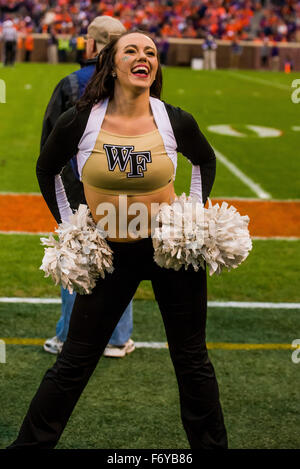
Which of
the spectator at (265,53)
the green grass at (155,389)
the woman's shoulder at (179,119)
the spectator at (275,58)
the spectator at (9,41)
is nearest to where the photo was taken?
the woman's shoulder at (179,119)

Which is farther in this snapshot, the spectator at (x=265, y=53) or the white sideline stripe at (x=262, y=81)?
the spectator at (x=265, y=53)

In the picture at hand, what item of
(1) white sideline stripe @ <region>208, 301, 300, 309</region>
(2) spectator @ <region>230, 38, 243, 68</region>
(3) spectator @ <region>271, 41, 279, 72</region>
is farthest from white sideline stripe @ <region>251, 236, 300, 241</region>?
(2) spectator @ <region>230, 38, 243, 68</region>

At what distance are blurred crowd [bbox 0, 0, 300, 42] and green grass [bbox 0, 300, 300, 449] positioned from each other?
32805mm

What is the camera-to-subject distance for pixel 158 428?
395 cm

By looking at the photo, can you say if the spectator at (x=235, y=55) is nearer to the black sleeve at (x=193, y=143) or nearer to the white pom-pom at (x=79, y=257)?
the black sleeve at (x=193, y=143)

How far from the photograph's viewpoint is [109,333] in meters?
3.33

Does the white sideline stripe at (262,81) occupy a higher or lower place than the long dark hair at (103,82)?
lower

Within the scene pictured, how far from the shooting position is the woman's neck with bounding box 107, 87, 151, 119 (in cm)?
320

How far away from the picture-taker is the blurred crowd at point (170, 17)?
123 ft

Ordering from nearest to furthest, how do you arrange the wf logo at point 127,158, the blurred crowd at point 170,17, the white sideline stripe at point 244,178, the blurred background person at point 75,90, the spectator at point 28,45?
the wf logo at point 127,158, the blurred background person at point 75,90, the white sideline stripe at point 244,178, the spectator at point 28,45, the blurred crowd at point 170,17

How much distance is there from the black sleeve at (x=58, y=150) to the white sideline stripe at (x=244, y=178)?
6.43 m

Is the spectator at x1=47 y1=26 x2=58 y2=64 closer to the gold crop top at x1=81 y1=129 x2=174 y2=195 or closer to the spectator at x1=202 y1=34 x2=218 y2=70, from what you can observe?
the spectator at x1=202 y1=34 x2=218 y2=70

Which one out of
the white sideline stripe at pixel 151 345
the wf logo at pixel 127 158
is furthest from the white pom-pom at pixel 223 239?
the white sideline stripe at pixel 151 345

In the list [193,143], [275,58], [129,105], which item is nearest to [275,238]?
[193,143]
